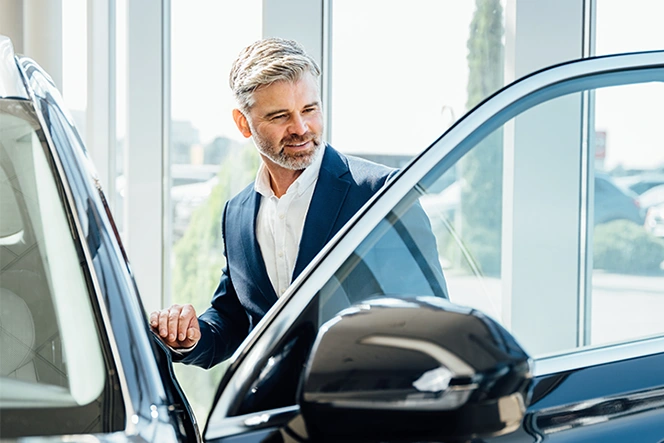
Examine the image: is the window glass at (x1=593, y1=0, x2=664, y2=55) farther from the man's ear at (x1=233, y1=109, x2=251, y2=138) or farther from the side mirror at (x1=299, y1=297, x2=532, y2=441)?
the side mirror at (x1=299, y1=297, x2=532, y2=441)

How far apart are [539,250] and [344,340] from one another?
1.41ft

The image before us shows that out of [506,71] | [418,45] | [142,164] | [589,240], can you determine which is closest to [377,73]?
[418,45]

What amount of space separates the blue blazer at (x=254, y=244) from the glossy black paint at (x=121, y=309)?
516 mm

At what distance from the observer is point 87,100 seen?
18.1 feet

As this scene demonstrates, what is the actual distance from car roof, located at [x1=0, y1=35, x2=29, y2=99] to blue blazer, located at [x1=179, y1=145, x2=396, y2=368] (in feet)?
1.82

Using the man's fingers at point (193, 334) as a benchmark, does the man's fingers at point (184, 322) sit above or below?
above

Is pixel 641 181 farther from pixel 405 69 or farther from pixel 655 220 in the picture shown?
pixel 405 69

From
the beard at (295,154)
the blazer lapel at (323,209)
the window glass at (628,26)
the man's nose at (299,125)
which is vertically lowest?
the blazer lapel at (323,209)

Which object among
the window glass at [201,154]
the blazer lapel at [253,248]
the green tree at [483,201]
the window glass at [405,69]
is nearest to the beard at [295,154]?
the blazer lapel at [253,248]

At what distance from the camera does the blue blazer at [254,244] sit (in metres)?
1.61

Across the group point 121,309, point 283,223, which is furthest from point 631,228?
point 283,223

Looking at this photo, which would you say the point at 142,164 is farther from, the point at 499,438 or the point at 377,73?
the point at 499,438

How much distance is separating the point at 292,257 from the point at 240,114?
1.64 ft

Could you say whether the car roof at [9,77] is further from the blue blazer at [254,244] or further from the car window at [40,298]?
the blue blazer at [254,244]
